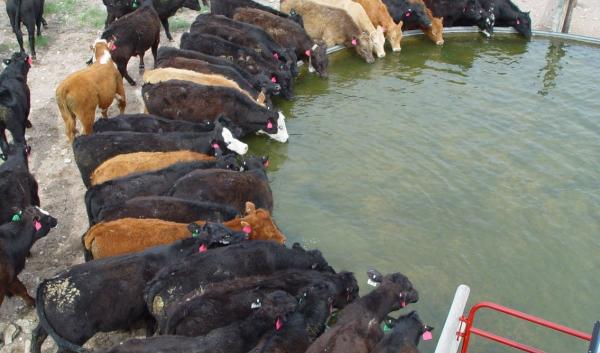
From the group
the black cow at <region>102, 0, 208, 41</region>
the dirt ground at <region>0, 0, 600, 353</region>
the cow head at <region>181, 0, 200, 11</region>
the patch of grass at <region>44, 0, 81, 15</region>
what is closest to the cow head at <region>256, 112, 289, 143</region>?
the dirt ground at <region>0, 0, 600, 353</region>

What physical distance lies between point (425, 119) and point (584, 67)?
4.27 metres

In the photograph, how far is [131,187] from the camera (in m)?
6.68

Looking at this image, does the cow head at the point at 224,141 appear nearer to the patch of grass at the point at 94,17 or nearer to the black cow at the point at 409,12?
the patch of grass at the point at 94,17

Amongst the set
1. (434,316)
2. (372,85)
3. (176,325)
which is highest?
(372,85)

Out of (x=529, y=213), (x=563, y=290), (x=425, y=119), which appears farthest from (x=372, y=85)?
(x=563, y=290)

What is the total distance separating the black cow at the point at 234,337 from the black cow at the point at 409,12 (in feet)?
30.7

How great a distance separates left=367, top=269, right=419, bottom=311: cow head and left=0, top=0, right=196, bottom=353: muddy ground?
8.54 feet

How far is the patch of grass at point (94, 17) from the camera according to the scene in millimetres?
12945

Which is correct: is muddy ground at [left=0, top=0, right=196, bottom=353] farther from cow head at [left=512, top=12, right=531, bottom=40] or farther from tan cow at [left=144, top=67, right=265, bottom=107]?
cow head at [left=512, top=12, right=531, bottom=40]

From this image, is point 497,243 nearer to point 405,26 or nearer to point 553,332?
point 553,332

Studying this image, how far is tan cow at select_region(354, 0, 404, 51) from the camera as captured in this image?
41.2ft

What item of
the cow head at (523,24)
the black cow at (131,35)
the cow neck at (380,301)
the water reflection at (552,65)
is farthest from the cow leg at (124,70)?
the cow head at (523,24)

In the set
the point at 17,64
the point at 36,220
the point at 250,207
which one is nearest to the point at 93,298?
the point at 36,220

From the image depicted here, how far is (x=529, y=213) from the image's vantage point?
7.61 m
